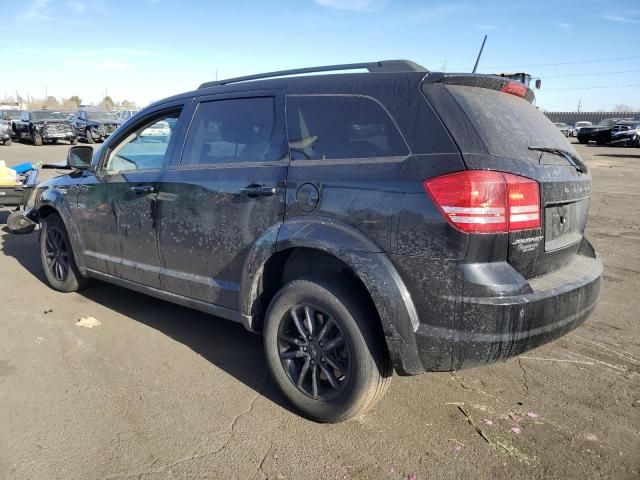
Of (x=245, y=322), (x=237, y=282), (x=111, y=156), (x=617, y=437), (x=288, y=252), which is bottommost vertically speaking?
(x=617, y=437)

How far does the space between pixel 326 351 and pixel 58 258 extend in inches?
139

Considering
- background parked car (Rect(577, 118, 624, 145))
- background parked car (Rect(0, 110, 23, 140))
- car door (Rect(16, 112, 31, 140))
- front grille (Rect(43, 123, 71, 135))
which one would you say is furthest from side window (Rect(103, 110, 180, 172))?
Answer: background parked car (Rect(577, 118, 624, 145))

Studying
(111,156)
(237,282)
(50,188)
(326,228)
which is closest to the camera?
(326,228)

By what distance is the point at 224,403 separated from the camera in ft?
10.6

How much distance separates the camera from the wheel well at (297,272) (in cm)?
292

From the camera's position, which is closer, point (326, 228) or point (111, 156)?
point (326, 228)

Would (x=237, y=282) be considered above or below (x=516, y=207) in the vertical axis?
below

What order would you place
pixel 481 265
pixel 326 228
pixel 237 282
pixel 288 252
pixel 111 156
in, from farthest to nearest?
pixel 111 156 → pixel 237 282 → pixel 288 252 → pixel 326 228 → pixel 481 265

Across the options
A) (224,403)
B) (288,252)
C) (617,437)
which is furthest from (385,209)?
(617,437)

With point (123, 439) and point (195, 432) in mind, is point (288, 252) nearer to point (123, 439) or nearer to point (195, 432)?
point (195, 432)

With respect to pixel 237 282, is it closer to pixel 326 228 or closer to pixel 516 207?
pixel 326 228

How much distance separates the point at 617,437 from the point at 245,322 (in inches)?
87.2

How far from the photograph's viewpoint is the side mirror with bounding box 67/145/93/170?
15.5 feet

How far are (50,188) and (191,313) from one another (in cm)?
194
